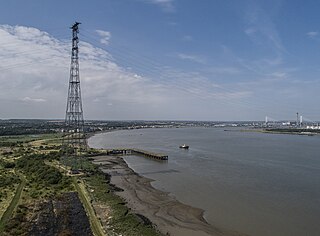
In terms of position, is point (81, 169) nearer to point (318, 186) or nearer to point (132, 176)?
point (132, 176)

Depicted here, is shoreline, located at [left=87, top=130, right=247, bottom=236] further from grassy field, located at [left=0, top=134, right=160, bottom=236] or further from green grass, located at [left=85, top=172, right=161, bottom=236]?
grassy field, located at [left=0, top=134, right=160, bottom=236]

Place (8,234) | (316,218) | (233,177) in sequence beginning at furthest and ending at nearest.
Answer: (233,177)
(316,218)
(8,234)

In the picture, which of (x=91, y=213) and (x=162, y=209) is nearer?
(x=91, y=213)

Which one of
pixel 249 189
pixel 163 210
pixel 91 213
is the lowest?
pixel 163 210

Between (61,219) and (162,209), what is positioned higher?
(61,219)

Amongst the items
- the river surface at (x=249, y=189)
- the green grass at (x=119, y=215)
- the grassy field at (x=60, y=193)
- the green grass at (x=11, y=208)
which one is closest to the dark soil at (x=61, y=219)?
the grassy field at (x=60, y=193)

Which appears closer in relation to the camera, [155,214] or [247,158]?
[155,214]

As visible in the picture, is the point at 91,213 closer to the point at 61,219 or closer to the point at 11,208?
the point at 61,219

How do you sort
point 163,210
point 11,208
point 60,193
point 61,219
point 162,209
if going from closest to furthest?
point 61,219
point 11,208
point 163,210
point 162,209
point 60,193

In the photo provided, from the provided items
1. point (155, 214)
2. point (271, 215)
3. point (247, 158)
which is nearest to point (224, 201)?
point (271, 215)

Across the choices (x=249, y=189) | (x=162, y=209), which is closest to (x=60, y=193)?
(x=162, y=209)
